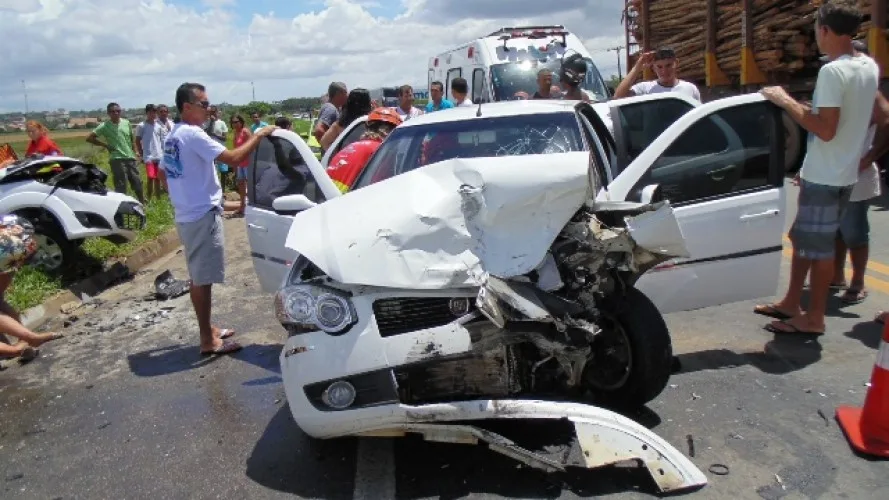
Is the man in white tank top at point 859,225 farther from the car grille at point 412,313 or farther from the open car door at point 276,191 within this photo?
the open car door at point 276,191

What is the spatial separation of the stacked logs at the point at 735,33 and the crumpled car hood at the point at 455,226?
8111 mm

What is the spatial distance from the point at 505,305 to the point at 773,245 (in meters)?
2.30

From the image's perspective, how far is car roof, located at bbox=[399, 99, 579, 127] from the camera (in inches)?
193

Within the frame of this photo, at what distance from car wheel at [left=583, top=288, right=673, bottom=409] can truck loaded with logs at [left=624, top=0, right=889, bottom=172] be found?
5.61m

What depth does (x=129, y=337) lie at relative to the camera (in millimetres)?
6523

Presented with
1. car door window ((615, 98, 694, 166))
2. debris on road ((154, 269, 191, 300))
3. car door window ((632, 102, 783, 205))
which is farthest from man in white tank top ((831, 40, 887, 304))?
debris on road ((154, 269, 191, 300))

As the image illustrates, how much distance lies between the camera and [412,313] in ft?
10.7

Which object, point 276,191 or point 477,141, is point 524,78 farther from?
point 477,141

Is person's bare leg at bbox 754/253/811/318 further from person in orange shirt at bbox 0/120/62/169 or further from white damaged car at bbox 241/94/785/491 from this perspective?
person in orange shirt at bbox 0/120/62/169

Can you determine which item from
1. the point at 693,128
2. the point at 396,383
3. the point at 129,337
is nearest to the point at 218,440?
the point at 396,383

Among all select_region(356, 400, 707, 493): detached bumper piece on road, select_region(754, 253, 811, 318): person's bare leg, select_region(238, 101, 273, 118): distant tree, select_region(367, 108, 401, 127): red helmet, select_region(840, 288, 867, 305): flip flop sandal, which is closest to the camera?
select_region(356, 400, 707, 493): detached bumper piece on road

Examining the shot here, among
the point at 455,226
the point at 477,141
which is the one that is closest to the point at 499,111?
the point at 477,141

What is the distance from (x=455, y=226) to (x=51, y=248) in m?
6.63

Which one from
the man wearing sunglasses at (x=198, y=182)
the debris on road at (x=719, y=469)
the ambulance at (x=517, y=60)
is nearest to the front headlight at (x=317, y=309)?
the debris on road at (x=719, y=469)
